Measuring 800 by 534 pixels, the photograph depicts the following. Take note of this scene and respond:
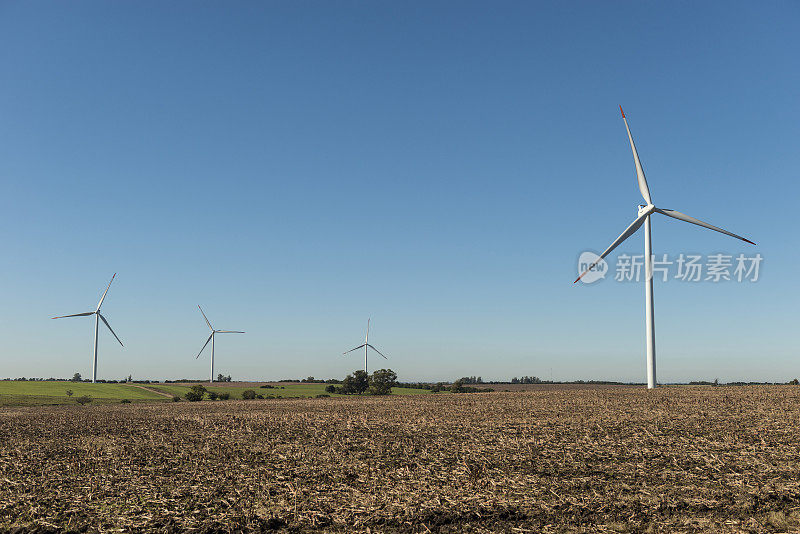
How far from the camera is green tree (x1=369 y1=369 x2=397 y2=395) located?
402 ft

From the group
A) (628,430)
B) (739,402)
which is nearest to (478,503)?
(628,430)

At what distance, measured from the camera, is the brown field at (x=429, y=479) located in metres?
13.7

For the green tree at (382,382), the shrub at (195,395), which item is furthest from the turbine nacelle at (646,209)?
the shrub at (195,395)

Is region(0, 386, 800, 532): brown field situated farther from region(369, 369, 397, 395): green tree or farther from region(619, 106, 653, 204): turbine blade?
region(369, 369, 397, 395): green tree

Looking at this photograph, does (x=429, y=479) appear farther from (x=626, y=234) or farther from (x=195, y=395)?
(x=195, y=395)

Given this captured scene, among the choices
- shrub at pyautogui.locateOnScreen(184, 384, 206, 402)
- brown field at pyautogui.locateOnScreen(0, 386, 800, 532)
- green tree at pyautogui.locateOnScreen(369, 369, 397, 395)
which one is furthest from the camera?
green tree at pyautogui.locateOnScreen(369, 369, 397, 395)

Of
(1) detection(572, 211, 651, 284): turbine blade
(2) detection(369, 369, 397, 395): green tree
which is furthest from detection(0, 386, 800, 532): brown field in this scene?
(2) detection(369, 369, 397, 395): green tree

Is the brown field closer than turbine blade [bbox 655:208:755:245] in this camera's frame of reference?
Yes

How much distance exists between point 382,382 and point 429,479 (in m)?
108

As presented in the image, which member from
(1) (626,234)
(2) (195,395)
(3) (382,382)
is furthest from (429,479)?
(3) (382,382)

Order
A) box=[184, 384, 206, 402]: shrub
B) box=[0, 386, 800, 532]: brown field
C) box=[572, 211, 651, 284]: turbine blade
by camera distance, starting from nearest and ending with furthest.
A: box=[0, 386, 800, 532]: brown field < box=[572, 211, 651, 284]: turbine blade < box=[184, 384, 206, 402]: shrub

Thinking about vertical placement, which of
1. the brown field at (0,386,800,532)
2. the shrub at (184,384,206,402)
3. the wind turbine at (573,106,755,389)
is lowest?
the shrub at (184,384,206,402)

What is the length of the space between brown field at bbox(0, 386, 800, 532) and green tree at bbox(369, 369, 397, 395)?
9224cm

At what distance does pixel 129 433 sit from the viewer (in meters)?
35.3
